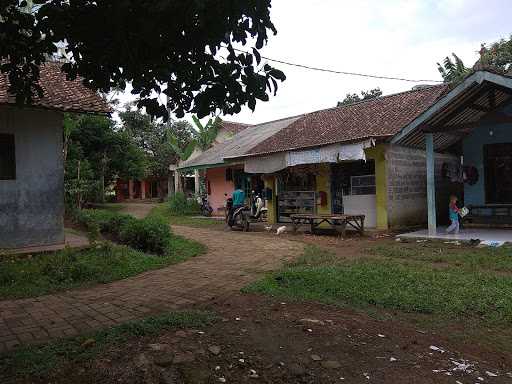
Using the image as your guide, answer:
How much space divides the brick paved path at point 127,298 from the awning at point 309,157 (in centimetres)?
421

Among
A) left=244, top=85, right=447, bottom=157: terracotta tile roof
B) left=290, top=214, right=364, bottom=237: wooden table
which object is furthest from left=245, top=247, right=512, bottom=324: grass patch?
left=244, top=85, right=447, bottom=157: terracotta tile roof

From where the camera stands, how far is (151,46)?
3.48 m

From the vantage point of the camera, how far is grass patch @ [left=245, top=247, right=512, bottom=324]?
481 centimetres

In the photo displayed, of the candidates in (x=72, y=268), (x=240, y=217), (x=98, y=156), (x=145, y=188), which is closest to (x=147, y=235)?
(x=72, y=268)

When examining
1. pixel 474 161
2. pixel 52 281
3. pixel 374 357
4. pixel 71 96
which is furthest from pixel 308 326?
pixel 474 161

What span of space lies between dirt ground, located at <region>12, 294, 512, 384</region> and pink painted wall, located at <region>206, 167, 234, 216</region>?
16204 millimetres

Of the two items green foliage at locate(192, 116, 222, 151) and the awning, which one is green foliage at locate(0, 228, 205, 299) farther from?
green foliage at locate(192, 116, 222, 151)

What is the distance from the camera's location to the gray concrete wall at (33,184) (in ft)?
28.8

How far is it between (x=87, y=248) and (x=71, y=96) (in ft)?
11.9

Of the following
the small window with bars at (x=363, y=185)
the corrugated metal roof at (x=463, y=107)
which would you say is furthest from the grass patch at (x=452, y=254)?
the small window with bars at (x=363, y=185)

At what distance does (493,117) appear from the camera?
975 cm

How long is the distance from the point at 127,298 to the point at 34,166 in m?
5.34

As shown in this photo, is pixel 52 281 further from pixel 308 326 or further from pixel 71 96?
pixel 71 96

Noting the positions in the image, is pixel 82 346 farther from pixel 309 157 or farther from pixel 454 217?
pixel 309 157
